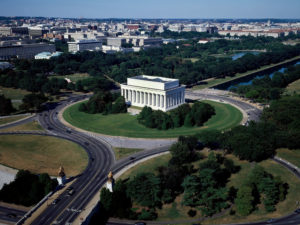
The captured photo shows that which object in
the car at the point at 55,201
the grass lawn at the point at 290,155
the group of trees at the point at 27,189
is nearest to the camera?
the car at the point at 55,201

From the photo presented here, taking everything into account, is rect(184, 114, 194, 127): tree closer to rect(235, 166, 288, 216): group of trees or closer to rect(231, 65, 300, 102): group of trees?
rect(235, 166, 288, 216): group of trees

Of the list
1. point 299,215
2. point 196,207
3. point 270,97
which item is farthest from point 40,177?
point 270,97

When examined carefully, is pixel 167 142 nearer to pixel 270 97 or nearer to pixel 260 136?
pixel 260 136

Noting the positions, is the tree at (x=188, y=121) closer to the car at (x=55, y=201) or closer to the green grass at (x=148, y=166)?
the green grass at (x=148, y=166)

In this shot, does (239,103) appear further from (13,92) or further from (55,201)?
(13,92)

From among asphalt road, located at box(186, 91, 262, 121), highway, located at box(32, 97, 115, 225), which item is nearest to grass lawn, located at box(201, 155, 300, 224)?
highway, located at box(32, 97, 115, 225)

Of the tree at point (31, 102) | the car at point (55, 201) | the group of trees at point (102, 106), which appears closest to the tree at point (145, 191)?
the car at point (55, 201)
